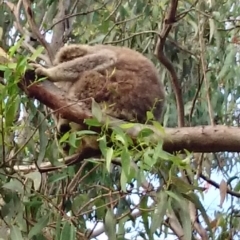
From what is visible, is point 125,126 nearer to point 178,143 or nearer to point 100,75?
point 178,143

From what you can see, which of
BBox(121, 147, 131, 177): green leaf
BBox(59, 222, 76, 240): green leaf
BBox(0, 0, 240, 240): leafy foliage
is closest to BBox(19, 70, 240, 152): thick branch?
BBox(0, 0, 240, 240): leafy foliage

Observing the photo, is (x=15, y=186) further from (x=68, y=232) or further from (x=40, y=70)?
(x=40, y=70)

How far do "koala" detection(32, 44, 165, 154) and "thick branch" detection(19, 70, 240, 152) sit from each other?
46cm

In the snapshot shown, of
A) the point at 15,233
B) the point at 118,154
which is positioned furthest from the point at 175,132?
the point at 15,233

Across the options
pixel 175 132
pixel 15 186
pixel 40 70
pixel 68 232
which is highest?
pixel 40 70

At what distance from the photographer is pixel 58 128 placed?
7.82ft

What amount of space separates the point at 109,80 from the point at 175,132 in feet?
2.31

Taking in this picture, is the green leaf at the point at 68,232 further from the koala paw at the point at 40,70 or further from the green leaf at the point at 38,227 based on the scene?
the koala paw at the point at 40,70

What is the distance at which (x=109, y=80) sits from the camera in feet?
7.87

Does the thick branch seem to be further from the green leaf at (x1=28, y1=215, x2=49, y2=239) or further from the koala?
the koala

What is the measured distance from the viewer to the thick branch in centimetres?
171

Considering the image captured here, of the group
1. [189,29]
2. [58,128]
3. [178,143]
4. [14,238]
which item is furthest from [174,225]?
[189,29]

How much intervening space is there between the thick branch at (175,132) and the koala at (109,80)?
455mm

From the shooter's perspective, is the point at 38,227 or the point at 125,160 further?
the point at 38,227
